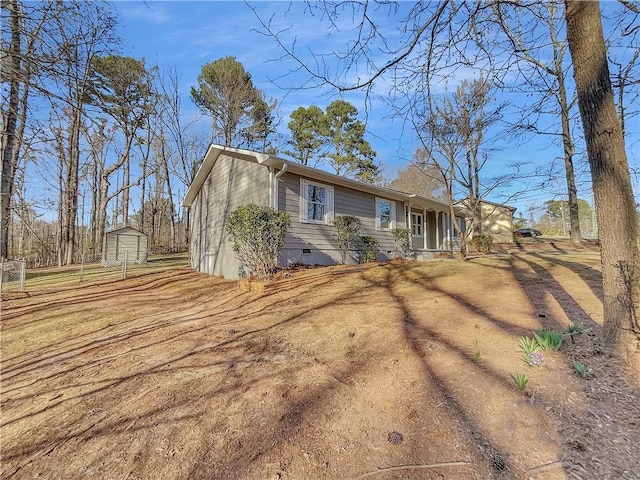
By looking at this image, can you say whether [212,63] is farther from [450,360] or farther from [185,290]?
[450,360]

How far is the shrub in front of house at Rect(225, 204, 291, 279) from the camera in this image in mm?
7301

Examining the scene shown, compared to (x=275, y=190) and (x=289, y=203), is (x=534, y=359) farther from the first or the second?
(x=289, y=203)

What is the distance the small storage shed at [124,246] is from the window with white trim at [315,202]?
11.8 meters

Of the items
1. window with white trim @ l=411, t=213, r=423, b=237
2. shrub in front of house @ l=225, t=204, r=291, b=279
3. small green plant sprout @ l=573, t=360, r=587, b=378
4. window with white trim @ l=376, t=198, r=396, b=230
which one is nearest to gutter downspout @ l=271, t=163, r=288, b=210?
shrub in front of house @ l=225, t=204, r=291, b=279

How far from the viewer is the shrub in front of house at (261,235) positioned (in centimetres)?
730

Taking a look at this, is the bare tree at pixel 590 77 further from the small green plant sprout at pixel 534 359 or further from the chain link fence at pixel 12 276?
the chain link fence at pixel 12 276

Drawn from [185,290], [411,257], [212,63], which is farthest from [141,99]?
[411,257]

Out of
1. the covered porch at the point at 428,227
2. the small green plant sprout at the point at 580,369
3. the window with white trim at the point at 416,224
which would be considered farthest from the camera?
the window with white trim at the point at 416,224

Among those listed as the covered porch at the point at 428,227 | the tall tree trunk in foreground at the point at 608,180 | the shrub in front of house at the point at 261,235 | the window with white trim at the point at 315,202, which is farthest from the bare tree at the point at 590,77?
the covered porch at the point at 428,227

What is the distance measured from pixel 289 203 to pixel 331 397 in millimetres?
7151

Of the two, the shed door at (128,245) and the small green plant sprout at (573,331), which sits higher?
the shed door at (128,245)

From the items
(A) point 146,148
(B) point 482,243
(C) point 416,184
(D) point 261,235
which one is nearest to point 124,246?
(A) point 146,148

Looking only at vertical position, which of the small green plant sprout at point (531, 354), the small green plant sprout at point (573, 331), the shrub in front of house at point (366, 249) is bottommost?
the small green plant sprout at point (531, 354)

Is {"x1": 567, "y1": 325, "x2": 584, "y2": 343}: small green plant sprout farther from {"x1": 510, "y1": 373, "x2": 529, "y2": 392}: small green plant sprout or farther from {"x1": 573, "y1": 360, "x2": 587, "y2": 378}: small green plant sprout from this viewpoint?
{"x1": 510, "y1": 373, "x2": 529, "y2": 392}: small green plant sprout
